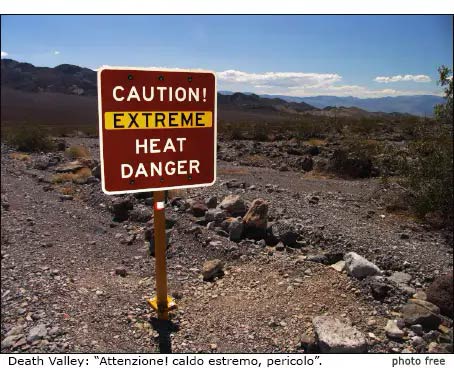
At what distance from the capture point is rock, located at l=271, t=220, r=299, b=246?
5480 mm

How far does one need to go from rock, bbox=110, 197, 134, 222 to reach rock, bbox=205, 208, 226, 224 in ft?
5.77

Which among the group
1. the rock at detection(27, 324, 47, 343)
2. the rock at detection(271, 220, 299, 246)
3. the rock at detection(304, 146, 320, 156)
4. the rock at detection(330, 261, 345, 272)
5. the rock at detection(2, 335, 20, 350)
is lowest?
the rock at detection(2, 335, 20, 350)

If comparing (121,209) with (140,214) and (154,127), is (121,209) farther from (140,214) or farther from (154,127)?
(154,127)

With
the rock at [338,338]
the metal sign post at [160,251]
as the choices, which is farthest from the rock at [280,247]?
the metal sign post at [160,251]

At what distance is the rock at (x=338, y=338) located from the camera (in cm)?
304

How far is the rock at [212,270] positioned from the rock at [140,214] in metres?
2.56

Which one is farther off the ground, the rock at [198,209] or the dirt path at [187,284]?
the rock at [198,209]

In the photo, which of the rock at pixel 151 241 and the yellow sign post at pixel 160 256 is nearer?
the yellow sign post at pixel 160 256

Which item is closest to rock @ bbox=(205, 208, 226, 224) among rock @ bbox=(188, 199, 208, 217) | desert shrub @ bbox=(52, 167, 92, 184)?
rock @ bbox=(188, 199, 208, 217)

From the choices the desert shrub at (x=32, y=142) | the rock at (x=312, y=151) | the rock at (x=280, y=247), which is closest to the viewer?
the rock at (x=280, y=247)

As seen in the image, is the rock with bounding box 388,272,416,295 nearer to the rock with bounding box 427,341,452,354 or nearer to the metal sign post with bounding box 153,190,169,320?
the rock with bounding box 427,341,452,354

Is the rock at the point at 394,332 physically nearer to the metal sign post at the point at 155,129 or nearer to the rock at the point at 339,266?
the rock at the point at 339,266

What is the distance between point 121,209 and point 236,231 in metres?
2.72

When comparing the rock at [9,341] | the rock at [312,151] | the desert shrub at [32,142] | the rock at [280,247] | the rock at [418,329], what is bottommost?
the rock at [418,329]
